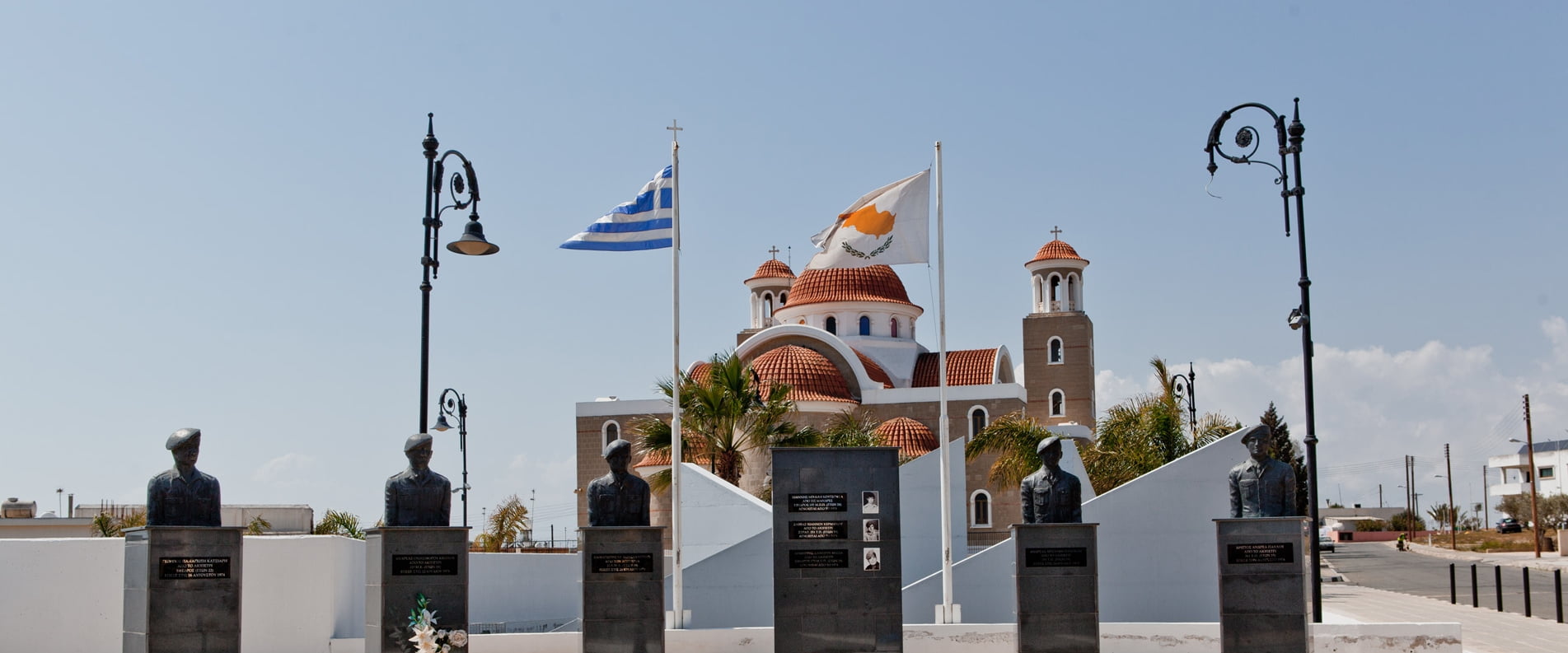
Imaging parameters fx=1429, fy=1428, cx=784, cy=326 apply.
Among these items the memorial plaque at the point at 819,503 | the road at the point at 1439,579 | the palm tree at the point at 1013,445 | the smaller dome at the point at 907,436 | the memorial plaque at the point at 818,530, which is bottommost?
the road at the point at 1439,579

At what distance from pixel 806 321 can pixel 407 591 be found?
Answer: 38264 mm

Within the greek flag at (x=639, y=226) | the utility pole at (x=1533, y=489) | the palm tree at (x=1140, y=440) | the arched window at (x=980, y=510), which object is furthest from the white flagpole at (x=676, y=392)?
the utility pole at (x=1533, y=489)

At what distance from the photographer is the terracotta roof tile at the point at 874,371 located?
153 feet

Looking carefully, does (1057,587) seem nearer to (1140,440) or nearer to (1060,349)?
(1140,440)

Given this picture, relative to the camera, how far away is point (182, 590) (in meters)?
12.5

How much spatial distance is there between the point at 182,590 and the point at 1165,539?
11792 millimetres

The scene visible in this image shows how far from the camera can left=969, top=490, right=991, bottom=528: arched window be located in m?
39.8

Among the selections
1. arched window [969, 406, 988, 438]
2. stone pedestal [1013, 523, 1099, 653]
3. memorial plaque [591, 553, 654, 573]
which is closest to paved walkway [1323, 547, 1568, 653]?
stone pedestal [1013, 523, 1099, 653]

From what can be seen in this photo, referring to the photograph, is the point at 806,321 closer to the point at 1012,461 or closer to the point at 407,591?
the point at 1012,461

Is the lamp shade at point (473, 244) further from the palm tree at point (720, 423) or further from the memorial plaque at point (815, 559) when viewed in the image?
the palm tree at point (720, 423)

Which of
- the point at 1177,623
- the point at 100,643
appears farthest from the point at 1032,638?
the point at 100,643

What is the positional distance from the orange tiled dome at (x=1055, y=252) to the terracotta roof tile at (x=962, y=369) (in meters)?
3.70

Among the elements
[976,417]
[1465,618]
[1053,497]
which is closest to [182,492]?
[1053,497]

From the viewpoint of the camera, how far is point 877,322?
2002 inches
